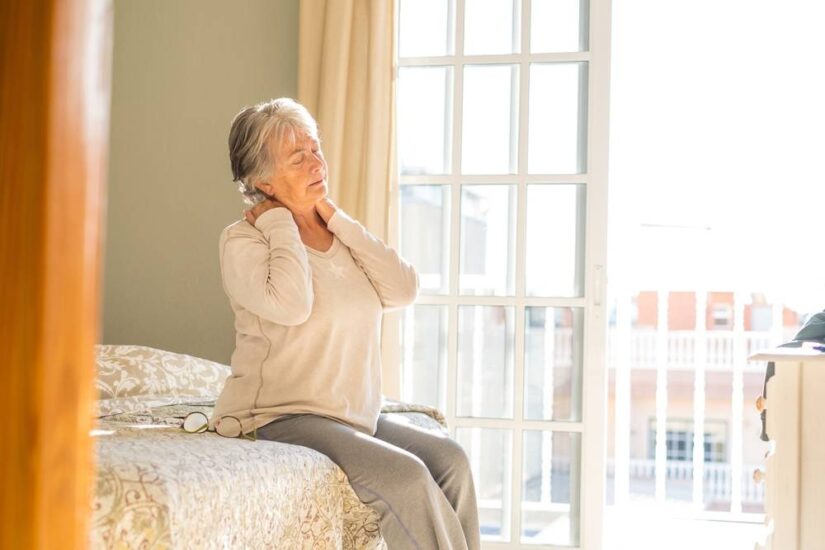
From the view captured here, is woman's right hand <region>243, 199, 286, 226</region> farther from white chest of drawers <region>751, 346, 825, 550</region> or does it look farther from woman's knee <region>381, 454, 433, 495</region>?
white chest of drawers <region>751, 346, 825, 550</region>

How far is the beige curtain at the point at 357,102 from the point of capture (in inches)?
134

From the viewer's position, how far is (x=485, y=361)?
3490mm

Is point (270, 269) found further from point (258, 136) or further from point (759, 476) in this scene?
point (759, 476)

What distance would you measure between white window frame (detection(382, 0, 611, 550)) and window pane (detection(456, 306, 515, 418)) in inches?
1.2

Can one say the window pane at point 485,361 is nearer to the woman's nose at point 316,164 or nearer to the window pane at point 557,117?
the window pane at point 557,117

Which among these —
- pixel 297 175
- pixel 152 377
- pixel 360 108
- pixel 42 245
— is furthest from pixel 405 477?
pixel 360 108

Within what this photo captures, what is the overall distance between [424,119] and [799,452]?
1825 millimetres

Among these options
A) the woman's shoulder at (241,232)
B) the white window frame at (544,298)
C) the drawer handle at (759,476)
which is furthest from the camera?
the white window frame at (544,298)

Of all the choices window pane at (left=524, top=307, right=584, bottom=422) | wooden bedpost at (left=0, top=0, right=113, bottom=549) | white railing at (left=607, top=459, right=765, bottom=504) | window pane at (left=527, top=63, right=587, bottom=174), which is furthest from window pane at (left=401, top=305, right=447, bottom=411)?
white railing at (left=607, top=459, right=765, bottom=504)

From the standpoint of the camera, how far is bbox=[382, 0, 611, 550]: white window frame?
3369 millimetres

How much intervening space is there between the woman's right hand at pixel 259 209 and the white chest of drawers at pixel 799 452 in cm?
120

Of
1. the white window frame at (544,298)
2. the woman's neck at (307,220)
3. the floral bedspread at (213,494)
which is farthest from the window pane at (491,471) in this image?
the floral bedspread at (213,494)

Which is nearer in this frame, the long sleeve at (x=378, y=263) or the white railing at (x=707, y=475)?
the long sleeve at (x=378, y=263)

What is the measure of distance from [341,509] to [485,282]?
1.60 m
